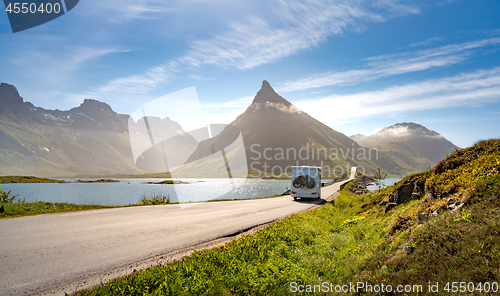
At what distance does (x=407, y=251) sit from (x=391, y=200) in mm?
7406

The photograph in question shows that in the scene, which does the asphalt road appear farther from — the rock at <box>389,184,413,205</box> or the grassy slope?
the rock at <box>389,184,413,205</box>

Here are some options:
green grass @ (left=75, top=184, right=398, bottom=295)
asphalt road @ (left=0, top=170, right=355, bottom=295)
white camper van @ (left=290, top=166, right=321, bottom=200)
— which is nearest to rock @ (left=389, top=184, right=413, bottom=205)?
green grass @ (left=75, top=184, right=398, bottom=295)

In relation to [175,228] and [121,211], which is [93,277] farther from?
[121,211]

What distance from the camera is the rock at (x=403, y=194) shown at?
10633 mm

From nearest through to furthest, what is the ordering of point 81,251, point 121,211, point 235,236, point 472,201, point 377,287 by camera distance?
point 377,287, point 472,201, point 81,251, point 235,236, point 121,211

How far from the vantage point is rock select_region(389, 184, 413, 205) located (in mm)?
10633

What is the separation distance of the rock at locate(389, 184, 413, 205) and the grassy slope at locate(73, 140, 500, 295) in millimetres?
2062

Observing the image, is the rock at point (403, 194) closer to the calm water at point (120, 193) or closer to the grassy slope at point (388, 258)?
the grassy slope at point (388, 258)

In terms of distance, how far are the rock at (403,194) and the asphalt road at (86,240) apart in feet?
24.7

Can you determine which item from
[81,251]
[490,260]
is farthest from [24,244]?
[490,260]

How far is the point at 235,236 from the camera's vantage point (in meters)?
11.1

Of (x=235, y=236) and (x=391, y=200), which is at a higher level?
(x=391, y=200)

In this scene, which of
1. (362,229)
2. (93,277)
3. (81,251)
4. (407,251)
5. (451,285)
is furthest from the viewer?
(362,229)

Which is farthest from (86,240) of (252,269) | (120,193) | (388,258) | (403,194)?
(120,193)
